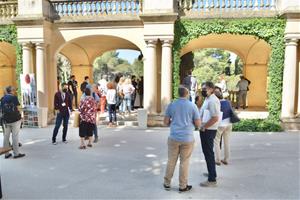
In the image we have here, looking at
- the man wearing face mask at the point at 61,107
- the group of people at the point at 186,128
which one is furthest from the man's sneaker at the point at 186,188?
the man wearing face mask at the point at 61,107

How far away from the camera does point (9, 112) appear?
6703 millimetres

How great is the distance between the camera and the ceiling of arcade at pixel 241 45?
45.8 feet

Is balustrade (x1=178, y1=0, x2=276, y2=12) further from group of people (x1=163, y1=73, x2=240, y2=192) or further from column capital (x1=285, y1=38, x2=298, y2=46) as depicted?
group of people (x1=163, y1=73, x2=240, y2=192)

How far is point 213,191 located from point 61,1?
10.4m

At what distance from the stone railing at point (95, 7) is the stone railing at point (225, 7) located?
1953mm

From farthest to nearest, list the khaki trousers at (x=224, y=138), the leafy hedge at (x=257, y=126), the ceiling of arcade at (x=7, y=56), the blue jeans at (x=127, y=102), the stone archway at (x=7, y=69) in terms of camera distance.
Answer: the stone archway at (x=7, y=69) → the ceiling of arcade at (x=7, y=56) → the blue jeans at (x=127, y=102) → the leafy hedge at (x=257, y=126) → the khaki trousers at (x=224, y=138)

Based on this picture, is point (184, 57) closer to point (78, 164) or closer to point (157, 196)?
point (78, 164)

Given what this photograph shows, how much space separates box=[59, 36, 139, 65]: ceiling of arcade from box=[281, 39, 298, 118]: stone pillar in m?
7.42

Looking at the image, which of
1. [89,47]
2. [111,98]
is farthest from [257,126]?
[89,47]

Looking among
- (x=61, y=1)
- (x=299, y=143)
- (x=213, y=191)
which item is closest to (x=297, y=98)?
(x=299, y=143)

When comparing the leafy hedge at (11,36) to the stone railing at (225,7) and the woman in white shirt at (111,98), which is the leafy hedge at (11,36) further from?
the stone railing at (225,7)

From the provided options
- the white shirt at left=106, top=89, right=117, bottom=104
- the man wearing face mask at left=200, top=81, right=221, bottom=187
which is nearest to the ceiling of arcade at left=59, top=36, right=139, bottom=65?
the white shirt at left=106, top=89, right=117, bottom=104

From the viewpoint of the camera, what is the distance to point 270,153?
7379 millimetres

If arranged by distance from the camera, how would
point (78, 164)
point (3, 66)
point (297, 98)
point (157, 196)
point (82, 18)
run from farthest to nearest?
1. point (3, 66)
2. point (82, 18)
3. point (297, 98)
4. point (78, 164)
5. point (157, 196)
